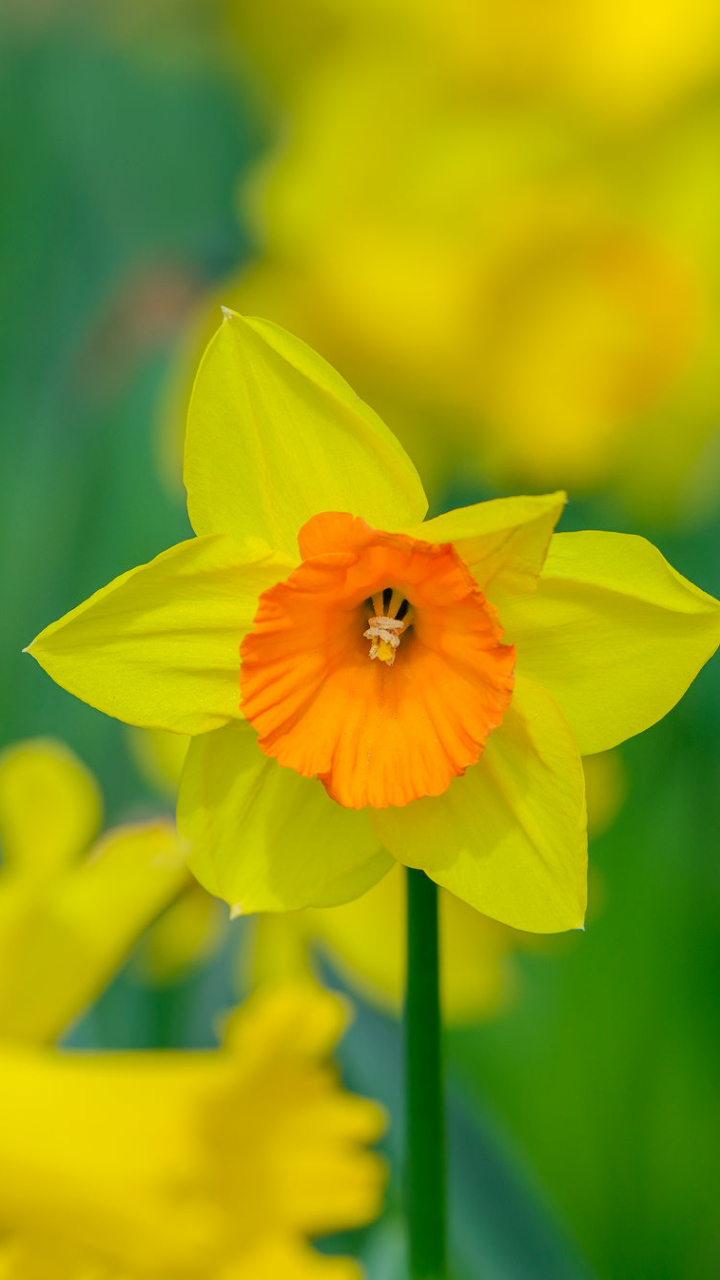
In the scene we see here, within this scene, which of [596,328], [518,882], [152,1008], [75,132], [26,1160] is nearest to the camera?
[518,882]

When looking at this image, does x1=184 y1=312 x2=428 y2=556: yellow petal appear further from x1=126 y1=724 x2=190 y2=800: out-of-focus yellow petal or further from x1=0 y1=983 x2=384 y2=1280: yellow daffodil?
x1=0 y1=983 x2=384 y2=1280: yellow daffodil

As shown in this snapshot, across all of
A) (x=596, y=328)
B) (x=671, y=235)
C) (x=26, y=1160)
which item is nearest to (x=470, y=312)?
(x=596, y=328)

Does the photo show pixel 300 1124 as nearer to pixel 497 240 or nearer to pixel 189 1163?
pixel 189 1163

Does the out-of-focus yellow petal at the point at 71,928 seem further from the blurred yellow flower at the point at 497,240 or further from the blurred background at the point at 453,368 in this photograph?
the blurred yellow flower at the point at 497,240

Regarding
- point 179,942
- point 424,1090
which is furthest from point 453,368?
point 424,1090

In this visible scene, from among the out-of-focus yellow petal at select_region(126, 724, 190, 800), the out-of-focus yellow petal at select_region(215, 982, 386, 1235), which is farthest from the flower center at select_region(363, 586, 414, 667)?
the out-of-focus yellow petal at select_region(215, 982, 386, 1235)

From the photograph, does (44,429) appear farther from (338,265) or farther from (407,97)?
(407,97)
